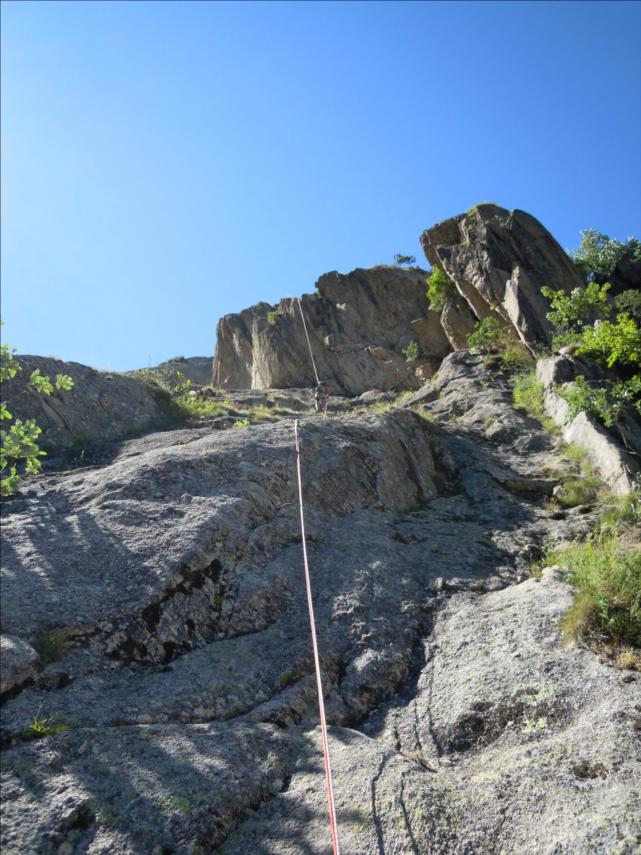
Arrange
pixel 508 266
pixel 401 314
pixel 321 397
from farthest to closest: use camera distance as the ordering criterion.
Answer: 1. pixel 401 314
2. pixel 321 397
3. pixel 508 266

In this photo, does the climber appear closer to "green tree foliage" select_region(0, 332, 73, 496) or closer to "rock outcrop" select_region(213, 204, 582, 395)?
"rock outcrop" select_region(213, 204, 582, 395)

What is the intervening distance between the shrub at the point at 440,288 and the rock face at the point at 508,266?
883mm

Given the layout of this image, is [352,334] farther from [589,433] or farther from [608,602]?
[608,602]

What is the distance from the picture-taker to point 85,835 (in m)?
4.00

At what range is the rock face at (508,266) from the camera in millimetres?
19098

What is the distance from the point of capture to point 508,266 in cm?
2077

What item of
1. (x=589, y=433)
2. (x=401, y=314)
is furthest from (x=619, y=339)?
(x=401, y=314)

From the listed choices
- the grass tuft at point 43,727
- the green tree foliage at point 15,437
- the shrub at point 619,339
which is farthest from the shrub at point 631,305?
the grass tuft at point 43,727

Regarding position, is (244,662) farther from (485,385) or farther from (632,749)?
(485,385)

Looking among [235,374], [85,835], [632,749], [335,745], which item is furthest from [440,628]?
[235,374]

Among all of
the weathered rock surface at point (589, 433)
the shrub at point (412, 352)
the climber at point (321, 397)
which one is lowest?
the weathered rock surface at point (589, 433)

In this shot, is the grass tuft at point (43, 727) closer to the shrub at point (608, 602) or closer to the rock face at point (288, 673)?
the rock face at point (288, 673)

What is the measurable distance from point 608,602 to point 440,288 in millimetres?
19958

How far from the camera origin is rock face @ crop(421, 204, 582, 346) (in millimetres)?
19098
